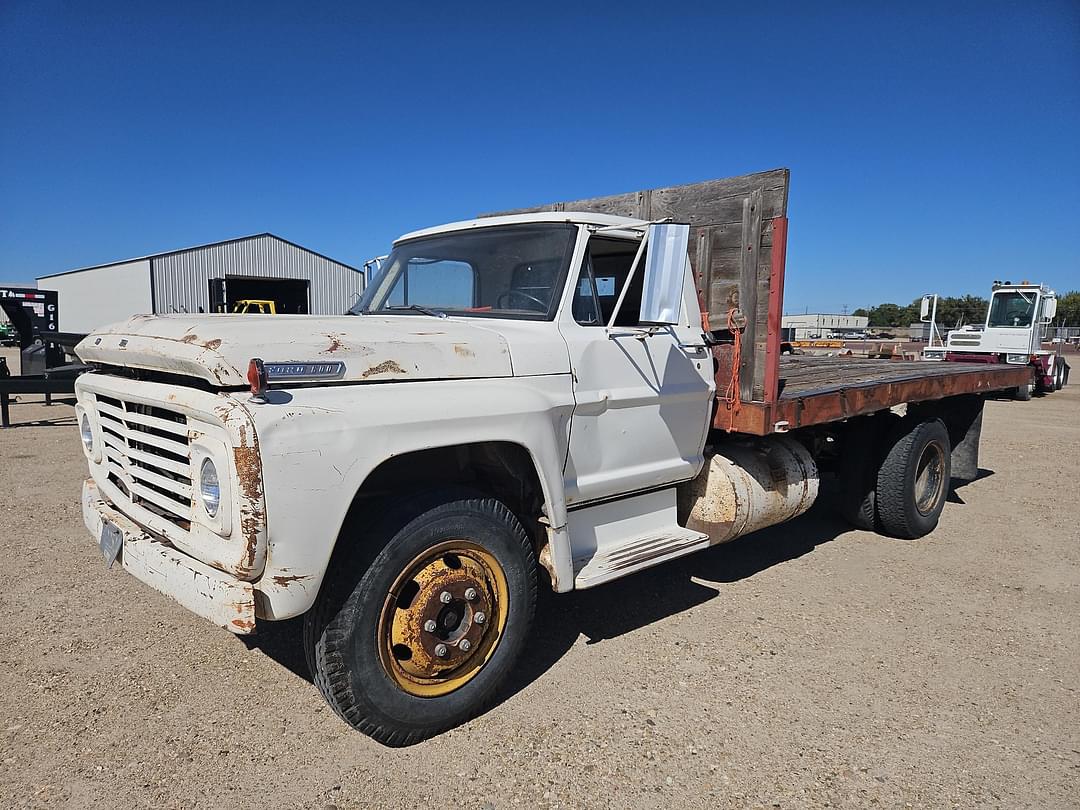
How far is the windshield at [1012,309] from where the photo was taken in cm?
1902

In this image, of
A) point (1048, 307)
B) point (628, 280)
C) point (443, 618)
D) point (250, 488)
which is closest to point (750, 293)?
point (628, 280)

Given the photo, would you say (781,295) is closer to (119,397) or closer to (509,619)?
(509,619)

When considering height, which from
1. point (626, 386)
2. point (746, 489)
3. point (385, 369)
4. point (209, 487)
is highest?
point (385, 369)

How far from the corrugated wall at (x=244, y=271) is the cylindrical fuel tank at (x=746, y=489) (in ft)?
82.4

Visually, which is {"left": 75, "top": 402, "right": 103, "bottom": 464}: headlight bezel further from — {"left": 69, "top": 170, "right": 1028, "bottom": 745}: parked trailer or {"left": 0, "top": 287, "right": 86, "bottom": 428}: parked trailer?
{"left": 0, "top": 287, "right": 86, "bottom": 428}: parked trailer

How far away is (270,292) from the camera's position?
26.3 metres

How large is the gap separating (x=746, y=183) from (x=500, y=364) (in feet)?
6.26

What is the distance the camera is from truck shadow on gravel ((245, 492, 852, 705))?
362 centimetres

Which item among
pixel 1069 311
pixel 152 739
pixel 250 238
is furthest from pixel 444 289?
pixel 1069 311

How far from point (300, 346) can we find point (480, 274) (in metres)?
1.44

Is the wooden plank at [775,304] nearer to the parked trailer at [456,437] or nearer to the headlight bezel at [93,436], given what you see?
the parked trailer at [456,437]

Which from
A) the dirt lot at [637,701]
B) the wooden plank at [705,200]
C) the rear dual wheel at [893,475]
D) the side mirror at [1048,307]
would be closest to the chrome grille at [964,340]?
the side mirror at [1048,307]

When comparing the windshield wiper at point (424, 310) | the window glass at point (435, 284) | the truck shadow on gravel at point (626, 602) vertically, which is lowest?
the truck shadow on gravel at point (626, 602)

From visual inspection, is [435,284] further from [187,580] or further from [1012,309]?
→ [1012,309]
